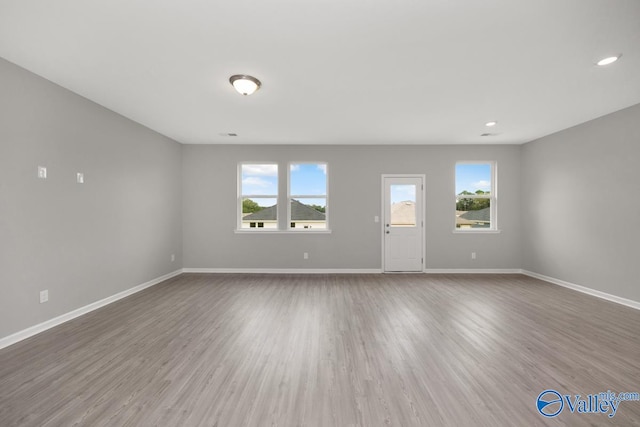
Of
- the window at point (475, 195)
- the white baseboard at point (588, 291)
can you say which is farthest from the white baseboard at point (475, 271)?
the window at point (475, 195)

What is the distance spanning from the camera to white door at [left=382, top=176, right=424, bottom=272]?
5.53 metres

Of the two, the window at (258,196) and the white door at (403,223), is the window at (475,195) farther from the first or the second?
the window at (258,196)

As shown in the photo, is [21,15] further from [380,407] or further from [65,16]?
[380,407]

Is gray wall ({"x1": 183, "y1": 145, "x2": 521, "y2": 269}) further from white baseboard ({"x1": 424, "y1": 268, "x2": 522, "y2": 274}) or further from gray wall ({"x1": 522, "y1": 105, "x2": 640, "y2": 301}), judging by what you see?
gray wall ({"x1": 522, "y1": 105, "x2": 640, "y2": 301})

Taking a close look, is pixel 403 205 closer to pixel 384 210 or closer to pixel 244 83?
pixel 384 210

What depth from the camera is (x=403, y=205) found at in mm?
5602

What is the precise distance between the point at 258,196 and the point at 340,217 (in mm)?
1886

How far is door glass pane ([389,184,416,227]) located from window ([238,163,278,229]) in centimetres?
261

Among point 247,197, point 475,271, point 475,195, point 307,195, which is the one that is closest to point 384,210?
point 307,195

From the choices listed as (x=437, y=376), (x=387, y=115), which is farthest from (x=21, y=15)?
(x=437, y=376)

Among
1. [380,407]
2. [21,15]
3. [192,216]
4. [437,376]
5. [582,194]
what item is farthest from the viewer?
[192,216]

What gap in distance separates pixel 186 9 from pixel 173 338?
2.96 m

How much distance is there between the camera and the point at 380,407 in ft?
5.62

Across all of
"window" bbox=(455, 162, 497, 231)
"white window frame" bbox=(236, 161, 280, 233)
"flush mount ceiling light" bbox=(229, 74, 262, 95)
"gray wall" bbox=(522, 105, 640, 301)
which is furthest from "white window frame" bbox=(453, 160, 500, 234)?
"flush mount ceiling light" bbox=(229, 74, 262, 95)
